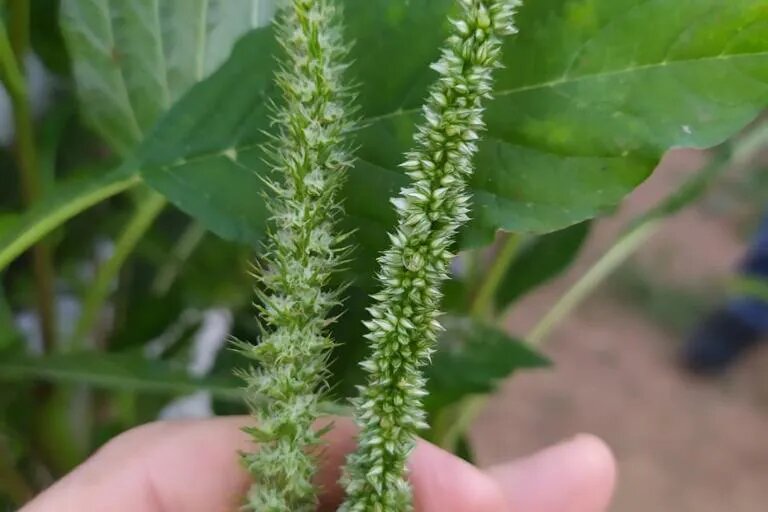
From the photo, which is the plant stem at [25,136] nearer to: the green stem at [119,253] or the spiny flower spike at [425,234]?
the green stem at [119,253]

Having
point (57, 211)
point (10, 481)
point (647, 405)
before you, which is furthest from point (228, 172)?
point (647, 405)

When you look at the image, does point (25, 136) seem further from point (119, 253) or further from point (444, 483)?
point (444, 483)

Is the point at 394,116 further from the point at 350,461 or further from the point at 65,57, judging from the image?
the point at 65,57

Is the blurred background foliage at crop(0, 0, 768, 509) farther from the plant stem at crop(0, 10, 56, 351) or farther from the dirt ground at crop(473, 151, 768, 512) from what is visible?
the dirt ground at crop(473, 151, 768, 512)

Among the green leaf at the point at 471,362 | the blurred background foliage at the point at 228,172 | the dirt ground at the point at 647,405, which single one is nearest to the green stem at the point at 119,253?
the blurred background foliage at the point at 228,172

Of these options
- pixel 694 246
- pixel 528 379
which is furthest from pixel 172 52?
pixel 694 246

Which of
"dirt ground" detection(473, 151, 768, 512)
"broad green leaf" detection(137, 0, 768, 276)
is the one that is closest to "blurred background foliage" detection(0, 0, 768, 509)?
"broad green leaf" detection(137, 0, 768, 276)

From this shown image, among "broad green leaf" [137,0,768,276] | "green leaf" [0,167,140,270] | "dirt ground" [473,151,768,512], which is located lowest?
"dirt ground" [473,151,768,512]
